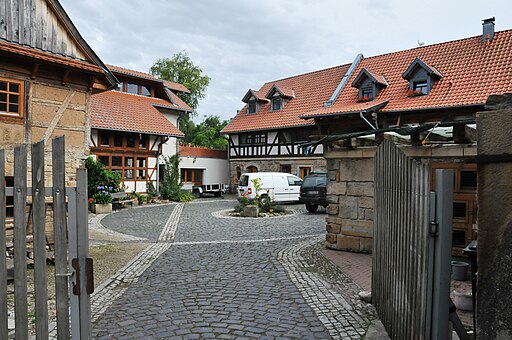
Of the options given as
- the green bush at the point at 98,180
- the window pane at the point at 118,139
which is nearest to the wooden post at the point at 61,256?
the green bush at the point at 98,180

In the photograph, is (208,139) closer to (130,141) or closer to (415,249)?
(130,141)

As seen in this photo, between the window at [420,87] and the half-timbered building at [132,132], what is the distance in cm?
1336

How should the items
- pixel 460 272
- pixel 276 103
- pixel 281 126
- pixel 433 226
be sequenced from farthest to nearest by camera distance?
pixel 276 103
pixel 281 126
pixel 460 272
pixel 433 226

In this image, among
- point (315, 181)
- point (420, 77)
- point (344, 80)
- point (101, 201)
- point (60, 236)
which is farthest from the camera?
point (344, 80)

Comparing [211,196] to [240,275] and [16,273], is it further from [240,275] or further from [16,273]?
[16,273]

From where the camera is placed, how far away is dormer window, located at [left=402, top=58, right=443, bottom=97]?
19.3 metres

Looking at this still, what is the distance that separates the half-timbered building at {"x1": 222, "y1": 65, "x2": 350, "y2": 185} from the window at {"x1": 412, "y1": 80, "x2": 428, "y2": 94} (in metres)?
5.75

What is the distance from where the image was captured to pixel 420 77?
65.0 feet

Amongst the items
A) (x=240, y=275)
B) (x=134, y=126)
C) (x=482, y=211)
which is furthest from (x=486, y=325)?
(x=134, y=126)

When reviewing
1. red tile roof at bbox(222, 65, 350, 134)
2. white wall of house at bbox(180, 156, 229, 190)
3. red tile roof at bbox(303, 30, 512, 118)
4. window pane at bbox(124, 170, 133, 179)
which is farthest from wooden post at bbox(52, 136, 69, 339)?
white wall of house at bbox(180, 156, 229, 190)

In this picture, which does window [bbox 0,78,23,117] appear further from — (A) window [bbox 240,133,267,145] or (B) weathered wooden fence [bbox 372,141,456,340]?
(A) window [bbox 240,133,267,145]

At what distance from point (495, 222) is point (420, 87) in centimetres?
1934

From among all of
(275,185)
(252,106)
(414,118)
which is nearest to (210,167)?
(252,106)

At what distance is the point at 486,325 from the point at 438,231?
0.74 m
